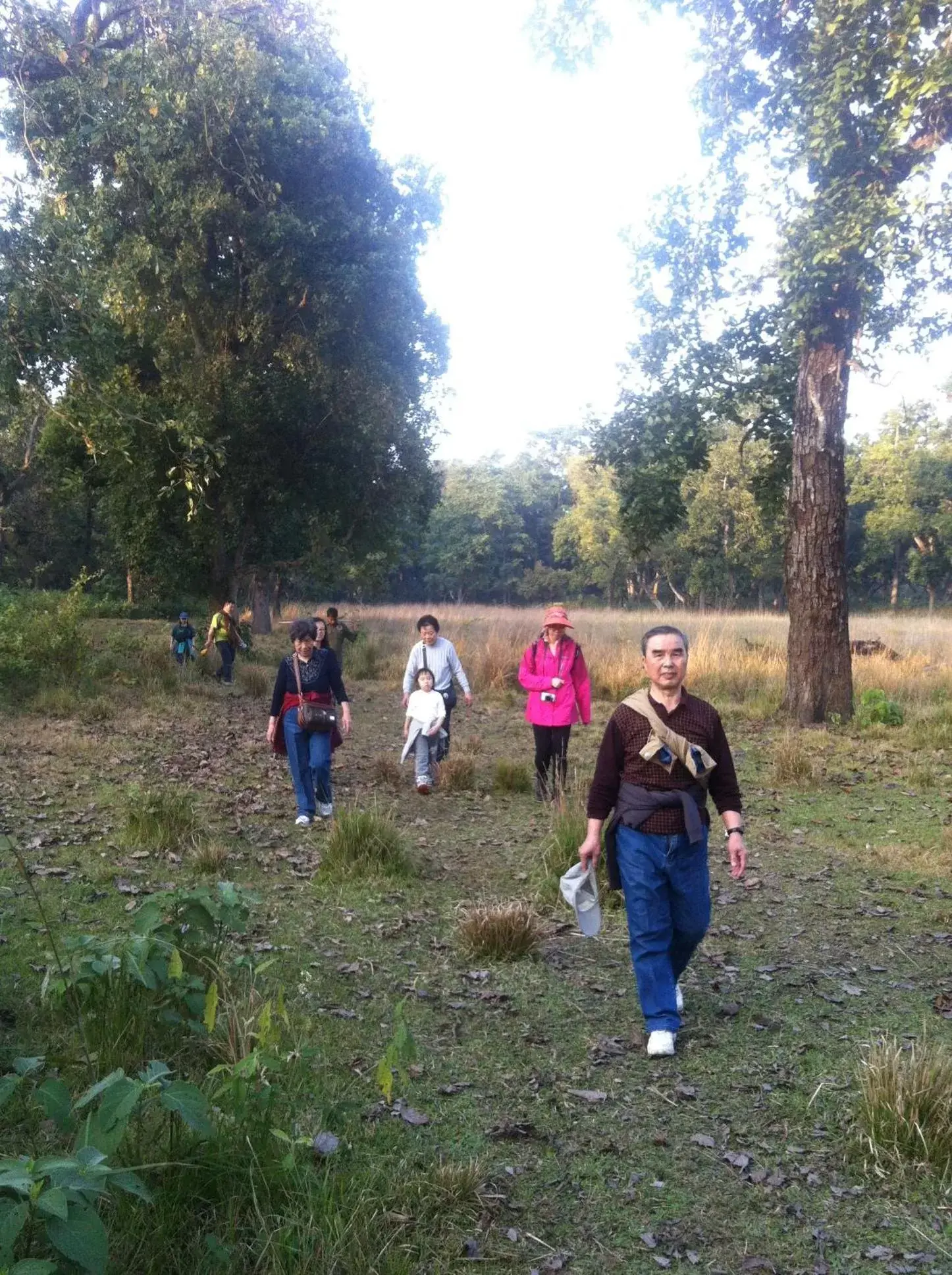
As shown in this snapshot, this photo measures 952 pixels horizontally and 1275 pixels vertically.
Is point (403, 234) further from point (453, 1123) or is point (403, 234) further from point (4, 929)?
point (453, 1123)

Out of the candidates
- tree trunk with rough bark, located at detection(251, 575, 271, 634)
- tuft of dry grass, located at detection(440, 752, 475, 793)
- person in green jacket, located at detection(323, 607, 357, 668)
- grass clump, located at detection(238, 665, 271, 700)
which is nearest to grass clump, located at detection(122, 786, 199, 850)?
tuft of dry grass, located at detection(440, 752, 475, 793)

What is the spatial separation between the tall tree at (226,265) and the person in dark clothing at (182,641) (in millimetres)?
2371

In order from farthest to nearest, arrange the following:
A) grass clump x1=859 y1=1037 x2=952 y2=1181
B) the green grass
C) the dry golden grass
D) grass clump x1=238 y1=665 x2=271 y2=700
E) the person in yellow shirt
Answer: the person in yellow shirt
grass clump x1=238 y1=665 x2=271 y2=700
the dry golden grass
grass clump x1=859 y1=1037 x2=952 y2=1181
the green grass

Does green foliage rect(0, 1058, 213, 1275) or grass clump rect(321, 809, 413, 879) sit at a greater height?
green foliage rect(0, 1058, 213, 1275)

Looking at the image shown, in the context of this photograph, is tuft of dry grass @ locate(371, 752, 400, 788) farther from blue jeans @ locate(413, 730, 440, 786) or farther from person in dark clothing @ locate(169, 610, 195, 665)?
person in dark clothing @ locate(169, 610, 195, 665)

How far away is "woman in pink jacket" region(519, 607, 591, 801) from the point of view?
8805 mm

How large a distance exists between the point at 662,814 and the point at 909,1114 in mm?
1415

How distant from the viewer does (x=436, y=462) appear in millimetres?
29703

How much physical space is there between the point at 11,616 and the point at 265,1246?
1369cm

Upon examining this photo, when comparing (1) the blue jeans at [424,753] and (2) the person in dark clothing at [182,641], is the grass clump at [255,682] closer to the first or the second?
(2) the person in dark clothing at [182,641]

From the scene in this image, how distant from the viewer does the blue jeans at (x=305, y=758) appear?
840 cm

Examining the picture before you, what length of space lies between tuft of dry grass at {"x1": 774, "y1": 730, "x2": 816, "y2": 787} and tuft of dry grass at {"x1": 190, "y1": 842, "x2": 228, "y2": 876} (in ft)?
20.0

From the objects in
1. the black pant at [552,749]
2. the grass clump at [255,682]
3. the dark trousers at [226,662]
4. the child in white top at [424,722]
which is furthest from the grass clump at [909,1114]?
the dark trousers at [226,662]

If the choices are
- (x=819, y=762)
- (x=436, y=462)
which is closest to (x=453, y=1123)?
(x=819, y=762)
